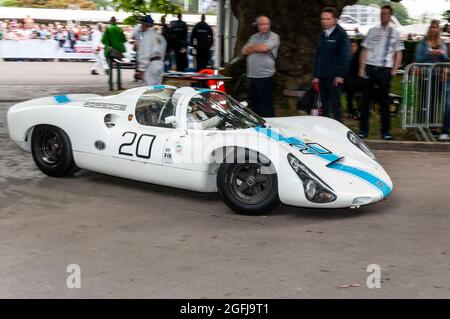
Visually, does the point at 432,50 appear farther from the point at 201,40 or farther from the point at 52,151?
the point at 201,40

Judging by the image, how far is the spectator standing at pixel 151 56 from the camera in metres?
10.9

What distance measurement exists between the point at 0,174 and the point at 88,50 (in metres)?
23.3

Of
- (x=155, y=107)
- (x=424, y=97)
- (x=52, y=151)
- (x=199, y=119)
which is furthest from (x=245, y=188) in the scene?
(x=424, y=97)

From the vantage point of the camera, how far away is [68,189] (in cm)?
716

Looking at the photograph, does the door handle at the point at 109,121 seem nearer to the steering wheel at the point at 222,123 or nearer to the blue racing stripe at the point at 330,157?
the steering wheel at the point at 222,123

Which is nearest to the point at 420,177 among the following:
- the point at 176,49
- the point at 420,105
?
the point at 420,105

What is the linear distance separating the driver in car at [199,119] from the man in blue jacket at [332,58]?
312cm

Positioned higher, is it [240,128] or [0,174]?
[240,128]

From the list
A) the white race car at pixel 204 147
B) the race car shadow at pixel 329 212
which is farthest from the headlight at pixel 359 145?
the race car shadow at pixel 329 212

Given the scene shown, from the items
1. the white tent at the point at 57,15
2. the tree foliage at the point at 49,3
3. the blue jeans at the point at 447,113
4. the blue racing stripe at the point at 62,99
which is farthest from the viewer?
the tree foliage at the point at 49,3

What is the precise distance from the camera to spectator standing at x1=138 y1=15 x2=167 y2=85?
10.9m

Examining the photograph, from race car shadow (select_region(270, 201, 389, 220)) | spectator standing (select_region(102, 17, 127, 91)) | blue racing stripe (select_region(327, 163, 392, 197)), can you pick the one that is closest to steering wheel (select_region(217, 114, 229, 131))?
race car shadow (select_region(270, 201, 389, 220))

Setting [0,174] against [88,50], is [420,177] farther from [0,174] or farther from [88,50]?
[88,50]

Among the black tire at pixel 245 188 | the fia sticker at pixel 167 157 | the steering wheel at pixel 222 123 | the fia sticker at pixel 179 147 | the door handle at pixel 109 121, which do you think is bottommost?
the black tire at pixel 245 188
